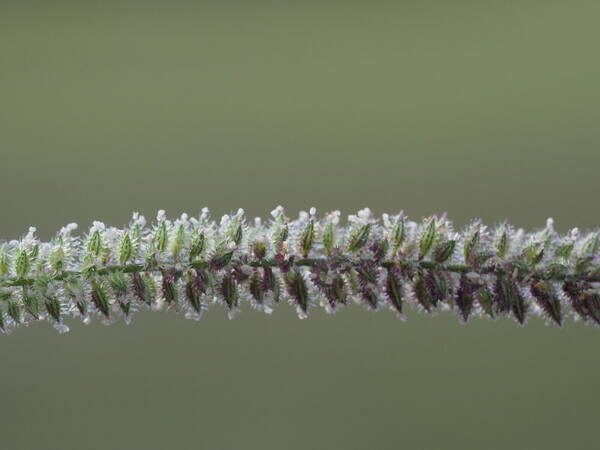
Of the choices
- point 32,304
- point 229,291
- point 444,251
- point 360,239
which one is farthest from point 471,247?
point 32,304

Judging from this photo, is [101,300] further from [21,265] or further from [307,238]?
[307,238]

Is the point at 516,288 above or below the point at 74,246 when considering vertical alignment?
below

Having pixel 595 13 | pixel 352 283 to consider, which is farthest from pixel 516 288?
pixel 595 13

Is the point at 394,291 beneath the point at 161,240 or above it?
beneath

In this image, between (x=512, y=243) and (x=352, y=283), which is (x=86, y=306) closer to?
(x=352, y=283)

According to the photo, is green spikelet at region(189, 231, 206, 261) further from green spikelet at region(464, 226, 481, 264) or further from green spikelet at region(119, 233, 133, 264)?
green spikelet at region(464, 226, 481, 264)

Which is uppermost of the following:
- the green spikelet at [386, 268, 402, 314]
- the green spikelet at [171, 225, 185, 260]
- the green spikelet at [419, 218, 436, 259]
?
the green spikelet at [171, 225, 185, 260]

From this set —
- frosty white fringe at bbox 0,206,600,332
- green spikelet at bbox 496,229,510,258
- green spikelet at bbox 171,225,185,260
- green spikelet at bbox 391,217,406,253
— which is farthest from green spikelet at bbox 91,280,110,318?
green spikelet at bbox 496,229,510,258

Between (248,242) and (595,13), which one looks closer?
(248,242)
